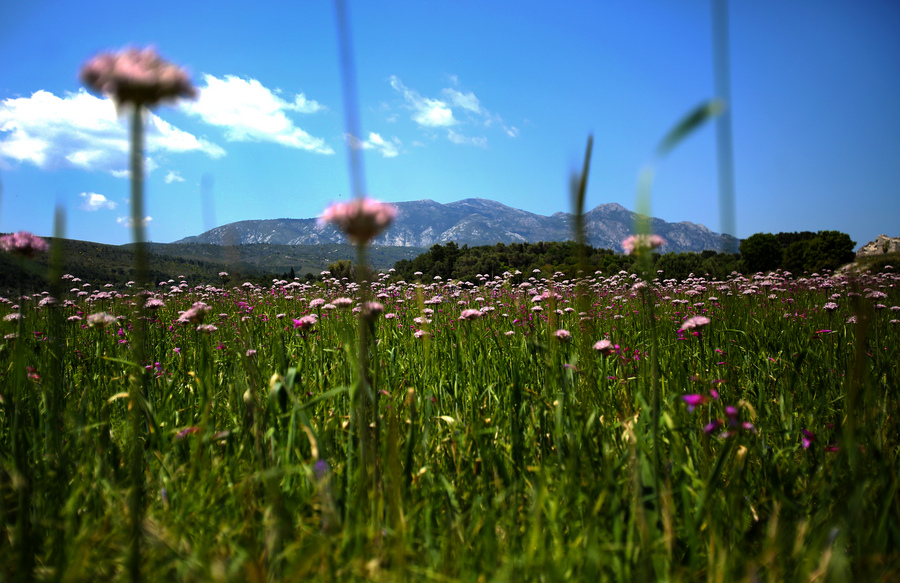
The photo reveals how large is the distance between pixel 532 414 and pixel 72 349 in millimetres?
4253

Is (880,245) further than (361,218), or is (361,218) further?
A: (880,245)

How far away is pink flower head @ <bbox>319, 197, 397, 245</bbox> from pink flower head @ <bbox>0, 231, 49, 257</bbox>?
71.1 inches

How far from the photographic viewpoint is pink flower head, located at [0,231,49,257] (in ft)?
6.34

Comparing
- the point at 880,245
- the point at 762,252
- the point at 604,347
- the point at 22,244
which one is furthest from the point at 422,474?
the point at 762,252

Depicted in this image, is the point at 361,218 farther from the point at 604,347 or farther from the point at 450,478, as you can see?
the point at 604,347

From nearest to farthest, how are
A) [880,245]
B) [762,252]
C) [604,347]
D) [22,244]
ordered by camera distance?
1. [22,244]
2. [604,347]
3. [880,245]
4. [762,252]

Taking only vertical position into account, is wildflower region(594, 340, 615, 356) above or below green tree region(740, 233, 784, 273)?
below

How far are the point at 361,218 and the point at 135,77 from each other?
1.92ft

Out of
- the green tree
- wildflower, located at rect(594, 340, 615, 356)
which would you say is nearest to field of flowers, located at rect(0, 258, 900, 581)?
wildflower, located at rect(594, 340, 615, 356)

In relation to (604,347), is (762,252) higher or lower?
higher

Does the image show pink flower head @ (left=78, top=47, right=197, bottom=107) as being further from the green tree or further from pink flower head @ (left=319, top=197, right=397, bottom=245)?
the green tree

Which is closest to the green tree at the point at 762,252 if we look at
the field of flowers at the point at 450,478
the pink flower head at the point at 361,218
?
the field of flowers at the point at 450,478

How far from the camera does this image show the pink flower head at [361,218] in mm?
1131

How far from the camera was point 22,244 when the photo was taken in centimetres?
200
